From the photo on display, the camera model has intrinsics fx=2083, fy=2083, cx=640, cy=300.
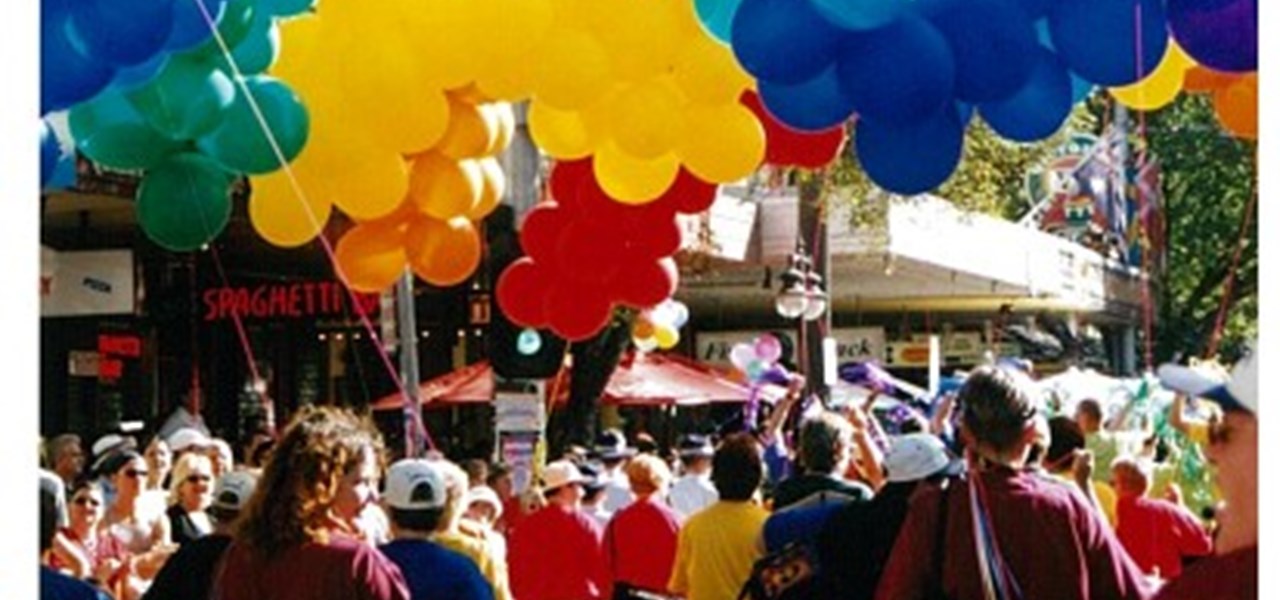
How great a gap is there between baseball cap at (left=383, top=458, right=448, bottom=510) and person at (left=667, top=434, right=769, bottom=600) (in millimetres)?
1661

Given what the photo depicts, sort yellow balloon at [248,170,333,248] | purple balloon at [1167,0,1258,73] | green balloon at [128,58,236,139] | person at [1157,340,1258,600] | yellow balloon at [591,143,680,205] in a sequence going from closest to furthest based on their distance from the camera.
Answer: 1. person at [1157,340,1258,600]
2. purple balloon at [1167,0,1258,73]
3. green balloon at [128,58,236,139]
4. yellow balloon at [248,170,333,248]
5. yellow balloon at [591,143,680,205]

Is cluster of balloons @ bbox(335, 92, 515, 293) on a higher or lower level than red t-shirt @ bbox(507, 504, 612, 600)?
higher

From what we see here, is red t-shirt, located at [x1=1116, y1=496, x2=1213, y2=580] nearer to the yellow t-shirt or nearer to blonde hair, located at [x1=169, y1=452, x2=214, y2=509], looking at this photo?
the yellow t-shirt

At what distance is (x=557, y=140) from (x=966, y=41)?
74.4 inches

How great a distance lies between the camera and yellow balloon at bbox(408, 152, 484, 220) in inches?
268

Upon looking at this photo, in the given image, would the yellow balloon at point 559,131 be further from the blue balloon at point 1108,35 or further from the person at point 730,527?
the blue balloon at point 1108,35

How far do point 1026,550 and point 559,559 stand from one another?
3766mm

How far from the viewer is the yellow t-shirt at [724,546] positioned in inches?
267

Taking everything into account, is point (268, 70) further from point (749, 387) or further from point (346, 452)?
point (749, 387)

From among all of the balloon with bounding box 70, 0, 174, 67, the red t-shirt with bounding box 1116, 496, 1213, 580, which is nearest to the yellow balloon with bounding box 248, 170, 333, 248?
the balloon with bounding box 70, 0, 174, 67

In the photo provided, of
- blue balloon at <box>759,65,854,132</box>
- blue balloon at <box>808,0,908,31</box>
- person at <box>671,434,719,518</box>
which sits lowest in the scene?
person at <box>671,434,719,518</box>

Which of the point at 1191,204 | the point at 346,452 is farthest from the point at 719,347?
the point at 346,452

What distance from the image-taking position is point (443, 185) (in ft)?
22.5

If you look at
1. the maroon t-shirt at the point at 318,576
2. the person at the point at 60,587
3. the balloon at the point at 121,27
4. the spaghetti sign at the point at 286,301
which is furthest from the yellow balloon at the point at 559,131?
the spaghetti sign at the point at 286,301
